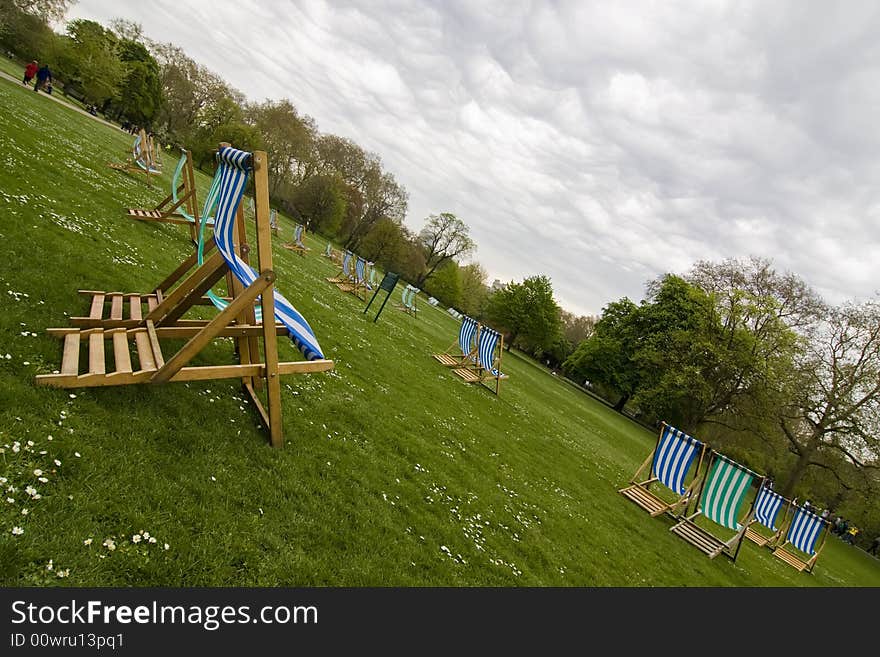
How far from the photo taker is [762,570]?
35.7ft

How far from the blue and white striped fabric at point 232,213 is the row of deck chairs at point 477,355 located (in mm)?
10347

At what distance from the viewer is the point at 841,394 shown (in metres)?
26.0

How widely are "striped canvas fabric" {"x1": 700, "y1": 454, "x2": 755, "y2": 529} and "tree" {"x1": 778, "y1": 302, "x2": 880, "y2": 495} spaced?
974 inches

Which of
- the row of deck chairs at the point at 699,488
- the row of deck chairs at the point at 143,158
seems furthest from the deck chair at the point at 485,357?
the row of deck chairs at the point at 143,158

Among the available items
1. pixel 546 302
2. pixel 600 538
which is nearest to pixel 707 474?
pixel 600 538

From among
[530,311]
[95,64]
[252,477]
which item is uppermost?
[95,64]

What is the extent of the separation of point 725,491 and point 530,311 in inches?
1799

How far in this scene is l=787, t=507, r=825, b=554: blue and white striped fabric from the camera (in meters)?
13.8

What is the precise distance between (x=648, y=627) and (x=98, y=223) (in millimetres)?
11927

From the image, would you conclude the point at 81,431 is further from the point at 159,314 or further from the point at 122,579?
the point at 159,314

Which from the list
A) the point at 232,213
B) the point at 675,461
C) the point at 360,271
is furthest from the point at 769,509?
the point at 360,271

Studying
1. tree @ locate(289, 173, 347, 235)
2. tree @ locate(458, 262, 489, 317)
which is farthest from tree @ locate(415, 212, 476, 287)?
tree @ locate(289, 173, 347, 235)

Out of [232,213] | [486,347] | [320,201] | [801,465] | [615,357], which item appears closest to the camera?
[232,213]

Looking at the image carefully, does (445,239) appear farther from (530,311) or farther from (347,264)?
(347,264)
